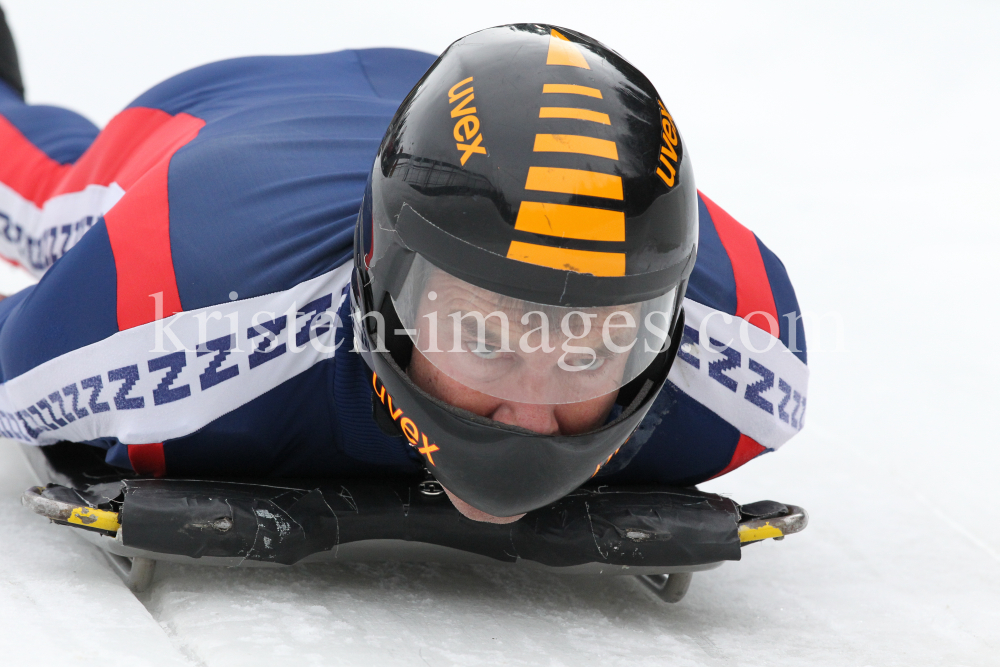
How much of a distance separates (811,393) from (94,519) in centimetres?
252

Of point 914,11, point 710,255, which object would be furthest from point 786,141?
point 710,255

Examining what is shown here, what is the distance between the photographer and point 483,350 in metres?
1.66

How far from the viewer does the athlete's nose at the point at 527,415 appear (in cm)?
168

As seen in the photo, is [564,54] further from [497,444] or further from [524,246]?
[497,444]

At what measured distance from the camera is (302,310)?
2014 millimetres

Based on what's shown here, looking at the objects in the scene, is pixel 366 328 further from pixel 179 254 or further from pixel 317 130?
pixel 317 130

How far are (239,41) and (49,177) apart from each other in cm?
406

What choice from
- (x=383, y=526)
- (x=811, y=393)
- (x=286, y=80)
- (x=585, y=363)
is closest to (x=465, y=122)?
(x=585, y=363)

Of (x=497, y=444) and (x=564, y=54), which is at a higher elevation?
(x=564, y=54)

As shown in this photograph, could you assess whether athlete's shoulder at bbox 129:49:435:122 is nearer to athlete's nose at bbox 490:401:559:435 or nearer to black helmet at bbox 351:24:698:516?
black helmet at bbox 351:24:698:516

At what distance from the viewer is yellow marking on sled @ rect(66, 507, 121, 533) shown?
1.81m

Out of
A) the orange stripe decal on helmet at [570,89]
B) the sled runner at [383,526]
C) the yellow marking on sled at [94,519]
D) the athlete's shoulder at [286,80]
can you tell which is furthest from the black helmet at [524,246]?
the athlete's shoulder at [286,80]

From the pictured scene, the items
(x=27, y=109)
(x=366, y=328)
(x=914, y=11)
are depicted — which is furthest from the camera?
(x=914, y=11)

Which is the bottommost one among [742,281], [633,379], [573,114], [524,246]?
[633,379]
